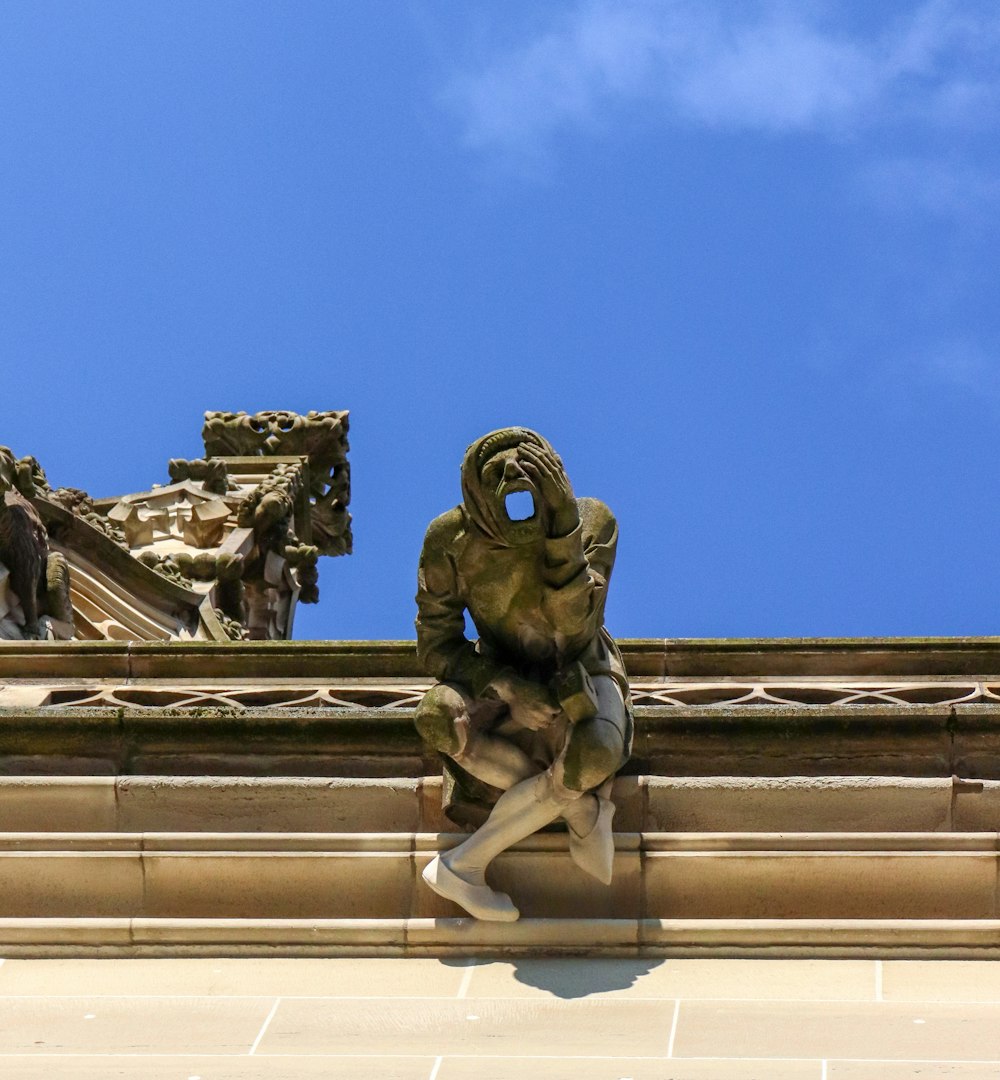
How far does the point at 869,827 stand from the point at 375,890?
200 centimetres

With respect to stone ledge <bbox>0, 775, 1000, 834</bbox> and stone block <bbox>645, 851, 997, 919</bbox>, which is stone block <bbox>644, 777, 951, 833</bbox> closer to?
stone ledge <bbox>0, 775, 1000, 834</bbox>

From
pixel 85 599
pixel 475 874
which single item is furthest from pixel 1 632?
pixel 475 874

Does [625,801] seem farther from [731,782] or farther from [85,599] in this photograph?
[85,599]

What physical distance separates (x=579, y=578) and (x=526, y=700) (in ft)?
1.73

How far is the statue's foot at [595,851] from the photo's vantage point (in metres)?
11.2

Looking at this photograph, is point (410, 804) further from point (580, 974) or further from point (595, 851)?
point (580, 974)

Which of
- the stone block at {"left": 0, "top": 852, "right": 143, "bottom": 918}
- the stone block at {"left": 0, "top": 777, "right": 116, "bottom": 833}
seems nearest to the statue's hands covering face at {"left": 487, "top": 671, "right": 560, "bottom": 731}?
the stone block at {"left": 0, "top": 852, "right": 143, "bottom": 918}

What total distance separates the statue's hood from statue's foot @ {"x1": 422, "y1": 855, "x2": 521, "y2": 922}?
4.43ft

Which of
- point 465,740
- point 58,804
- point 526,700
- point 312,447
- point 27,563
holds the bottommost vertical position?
point 58,804

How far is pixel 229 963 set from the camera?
442 inches

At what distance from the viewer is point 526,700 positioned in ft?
36.6

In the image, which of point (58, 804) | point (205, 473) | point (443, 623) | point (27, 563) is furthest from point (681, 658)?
point (205, 473)

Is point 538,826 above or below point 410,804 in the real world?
below

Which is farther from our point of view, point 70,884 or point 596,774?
point 70,884
